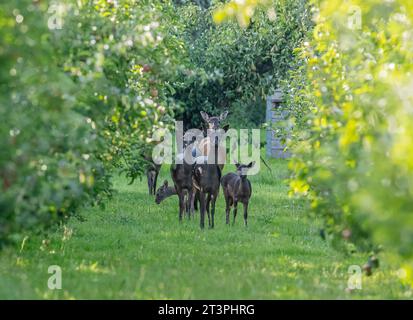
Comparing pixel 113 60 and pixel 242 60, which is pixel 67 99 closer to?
pixel 113 60

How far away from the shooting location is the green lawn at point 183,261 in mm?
11469

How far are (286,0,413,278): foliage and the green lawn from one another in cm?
121

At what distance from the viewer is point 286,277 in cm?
1298

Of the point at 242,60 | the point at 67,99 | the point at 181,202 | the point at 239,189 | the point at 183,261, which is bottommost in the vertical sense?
the point at 183,261

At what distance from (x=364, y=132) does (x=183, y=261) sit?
5.61m

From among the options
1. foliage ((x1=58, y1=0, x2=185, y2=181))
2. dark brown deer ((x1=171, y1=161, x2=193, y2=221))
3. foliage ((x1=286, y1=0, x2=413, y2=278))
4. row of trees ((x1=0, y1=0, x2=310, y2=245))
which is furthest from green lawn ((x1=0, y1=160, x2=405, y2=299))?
foliage ((x1=58, y1=0, x2=185, y2=181))

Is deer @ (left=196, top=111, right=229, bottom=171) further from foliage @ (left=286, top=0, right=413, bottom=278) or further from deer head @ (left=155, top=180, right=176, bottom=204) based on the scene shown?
foliage @ (left=286, top=0, right=413, bottom=278)

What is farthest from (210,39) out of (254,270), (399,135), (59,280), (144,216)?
(399,135)

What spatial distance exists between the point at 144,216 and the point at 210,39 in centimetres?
1109

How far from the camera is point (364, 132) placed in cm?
916

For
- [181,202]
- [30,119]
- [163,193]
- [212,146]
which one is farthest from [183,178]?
[30,119]

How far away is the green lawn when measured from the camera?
1147 centimetres

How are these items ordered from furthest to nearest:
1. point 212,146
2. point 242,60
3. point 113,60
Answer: point 242,60 → point 212,146 → point 113,60

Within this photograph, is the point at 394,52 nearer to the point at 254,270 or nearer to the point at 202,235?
the point at 254,270
